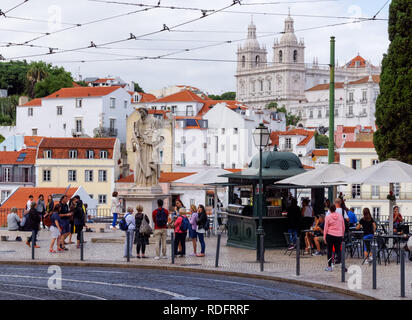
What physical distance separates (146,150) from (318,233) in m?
6.35

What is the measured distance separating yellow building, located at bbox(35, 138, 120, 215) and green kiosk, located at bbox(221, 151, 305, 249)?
54.2 m

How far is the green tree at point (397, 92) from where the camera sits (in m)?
28.9

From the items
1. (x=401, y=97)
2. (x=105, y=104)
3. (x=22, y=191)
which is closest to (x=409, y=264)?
(x=401, y=97)

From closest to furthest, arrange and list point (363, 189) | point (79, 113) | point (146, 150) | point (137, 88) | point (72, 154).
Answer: point (146, 150) → point (363, 189) → point (72, 154) → point (79, 113) → point (137, 88)

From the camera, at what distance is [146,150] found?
24.8 m

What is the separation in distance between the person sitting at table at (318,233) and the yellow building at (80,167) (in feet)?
187

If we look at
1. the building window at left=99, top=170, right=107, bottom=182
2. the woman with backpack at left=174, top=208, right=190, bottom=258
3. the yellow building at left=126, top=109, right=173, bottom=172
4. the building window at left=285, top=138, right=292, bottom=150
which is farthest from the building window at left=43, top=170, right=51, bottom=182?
the woman with backpack at left=174, top=208, right=190, bottom=258

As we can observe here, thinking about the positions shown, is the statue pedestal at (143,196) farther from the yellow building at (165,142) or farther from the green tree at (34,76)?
the green tree at (34,76)

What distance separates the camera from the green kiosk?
22.9 meters

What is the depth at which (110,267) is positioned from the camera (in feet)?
63.3

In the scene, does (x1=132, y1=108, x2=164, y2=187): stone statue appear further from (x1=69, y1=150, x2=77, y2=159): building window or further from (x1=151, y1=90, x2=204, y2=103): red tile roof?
(x1=151, y1=90, x2=204, y2=103): red tile roof

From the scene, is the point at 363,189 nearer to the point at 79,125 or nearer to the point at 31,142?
the point at 31,142

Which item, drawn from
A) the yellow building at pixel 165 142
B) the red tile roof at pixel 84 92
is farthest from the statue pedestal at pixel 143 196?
the red tile roof at pixel 84 92

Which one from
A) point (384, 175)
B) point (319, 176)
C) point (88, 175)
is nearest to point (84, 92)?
point (88, 175)
